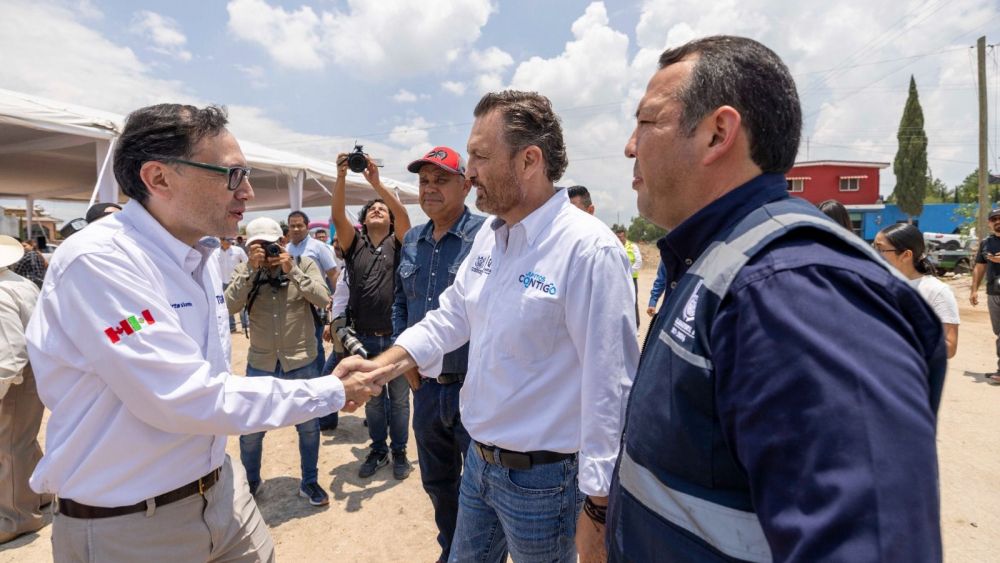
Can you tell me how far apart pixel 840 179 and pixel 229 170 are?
42.9 metres

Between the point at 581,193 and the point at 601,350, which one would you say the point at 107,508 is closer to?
the point at 601,350

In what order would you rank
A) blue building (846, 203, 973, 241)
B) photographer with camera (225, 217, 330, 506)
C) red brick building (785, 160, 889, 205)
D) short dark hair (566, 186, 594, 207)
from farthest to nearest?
red brick building (785, 160, 889, 205)
blue building (846, 203, 973, 241)
short dark hair (566, 186, 594, 207)
photographer with camera (225, 217, 330, 506)

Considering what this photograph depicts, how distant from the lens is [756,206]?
39.4 inches

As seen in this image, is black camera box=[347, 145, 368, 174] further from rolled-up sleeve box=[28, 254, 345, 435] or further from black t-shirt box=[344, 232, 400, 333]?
rolled-up sleeve box=[28, 254, 345, 435]

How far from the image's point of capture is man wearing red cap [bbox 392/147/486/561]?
9.59 feet

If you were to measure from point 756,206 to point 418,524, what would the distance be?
140 inches

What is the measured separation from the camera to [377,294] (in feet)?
14.6

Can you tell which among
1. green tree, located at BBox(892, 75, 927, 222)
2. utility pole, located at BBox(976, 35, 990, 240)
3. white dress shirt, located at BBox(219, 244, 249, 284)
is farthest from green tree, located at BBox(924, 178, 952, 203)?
white dress shirt, located at BBox(219, 244, 249, 284)

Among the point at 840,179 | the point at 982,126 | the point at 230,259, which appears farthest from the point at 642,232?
the point at 230,259

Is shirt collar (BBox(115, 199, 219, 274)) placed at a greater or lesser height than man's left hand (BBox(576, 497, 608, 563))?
greater

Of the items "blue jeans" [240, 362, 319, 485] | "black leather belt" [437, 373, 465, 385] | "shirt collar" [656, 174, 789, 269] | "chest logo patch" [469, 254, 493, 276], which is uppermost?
"shirt collar" [656, 174, 789, 269]

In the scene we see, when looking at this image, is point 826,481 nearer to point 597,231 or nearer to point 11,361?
point 597,231

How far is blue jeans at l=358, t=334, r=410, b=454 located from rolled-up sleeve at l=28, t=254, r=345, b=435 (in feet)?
9.09

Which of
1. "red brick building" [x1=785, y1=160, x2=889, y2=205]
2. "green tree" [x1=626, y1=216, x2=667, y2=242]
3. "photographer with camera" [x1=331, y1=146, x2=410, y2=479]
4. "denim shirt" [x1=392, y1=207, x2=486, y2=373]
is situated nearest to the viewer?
"denim shirt" [x1=392, y1=207, x2=486, y2=373]
